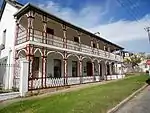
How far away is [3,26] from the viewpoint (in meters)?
20.5

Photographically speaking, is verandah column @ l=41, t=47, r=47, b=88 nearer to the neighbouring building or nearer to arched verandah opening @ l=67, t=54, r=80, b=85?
the neighbouring building

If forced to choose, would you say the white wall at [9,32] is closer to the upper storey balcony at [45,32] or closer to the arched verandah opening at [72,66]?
the upper storey balcony at [45,32]

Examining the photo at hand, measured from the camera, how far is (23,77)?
12.6 meters

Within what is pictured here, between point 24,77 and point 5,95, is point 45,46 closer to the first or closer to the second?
point 24,77

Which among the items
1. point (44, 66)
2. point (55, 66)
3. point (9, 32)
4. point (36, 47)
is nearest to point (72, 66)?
point (55, 66)

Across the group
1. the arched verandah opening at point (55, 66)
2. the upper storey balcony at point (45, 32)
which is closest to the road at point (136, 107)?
the arched verandah opening at point (55, 66)

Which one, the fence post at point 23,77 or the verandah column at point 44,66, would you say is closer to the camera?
the fence post at point 23,77

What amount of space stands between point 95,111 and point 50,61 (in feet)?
40.3

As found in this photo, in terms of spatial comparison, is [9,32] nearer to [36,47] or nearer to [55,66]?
[36,47]

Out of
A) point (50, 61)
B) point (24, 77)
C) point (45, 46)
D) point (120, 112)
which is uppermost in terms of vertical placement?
point (45, 46)

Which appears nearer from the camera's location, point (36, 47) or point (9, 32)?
point (36, 47)

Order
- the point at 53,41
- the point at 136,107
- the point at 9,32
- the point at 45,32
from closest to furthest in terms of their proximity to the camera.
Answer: the point at 136,107, the point at 45,32, the point at 53,41, the point at 9,32

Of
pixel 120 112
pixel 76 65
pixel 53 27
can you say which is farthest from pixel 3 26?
pixel 120 112

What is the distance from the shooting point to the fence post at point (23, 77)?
12.6m
